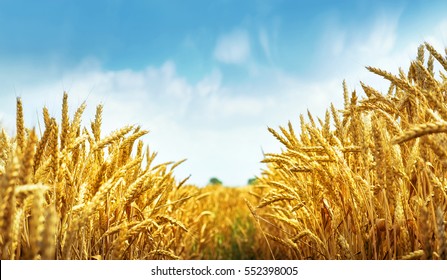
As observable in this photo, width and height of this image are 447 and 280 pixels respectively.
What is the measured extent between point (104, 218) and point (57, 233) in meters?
0.50

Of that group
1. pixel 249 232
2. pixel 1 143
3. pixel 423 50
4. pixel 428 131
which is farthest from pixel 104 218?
pixel 249 232

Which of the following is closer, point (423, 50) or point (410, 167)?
point (410, 167)

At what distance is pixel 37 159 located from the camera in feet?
5.95

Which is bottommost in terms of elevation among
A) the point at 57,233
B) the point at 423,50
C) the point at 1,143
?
the point at 57,233

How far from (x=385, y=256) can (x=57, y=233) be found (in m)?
1.50

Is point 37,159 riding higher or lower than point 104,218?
higher

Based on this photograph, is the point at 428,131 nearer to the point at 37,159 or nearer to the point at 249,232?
the point at 37,159

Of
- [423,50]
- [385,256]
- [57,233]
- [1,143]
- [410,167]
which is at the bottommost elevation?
[385,256]

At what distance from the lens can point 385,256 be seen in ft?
6.99
